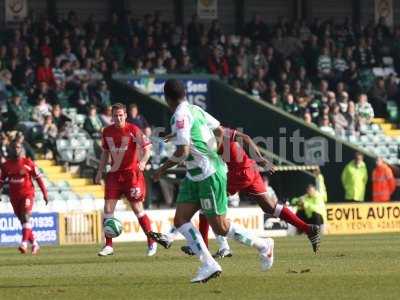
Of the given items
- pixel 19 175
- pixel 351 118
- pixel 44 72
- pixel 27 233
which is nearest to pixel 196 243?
pixel 27 233

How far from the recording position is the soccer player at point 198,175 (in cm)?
1370

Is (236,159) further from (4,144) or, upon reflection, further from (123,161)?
(4,144)

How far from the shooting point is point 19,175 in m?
22.7

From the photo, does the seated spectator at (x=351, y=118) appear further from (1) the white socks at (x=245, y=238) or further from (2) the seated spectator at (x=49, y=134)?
(1) the white socks at (x=245, y=238)

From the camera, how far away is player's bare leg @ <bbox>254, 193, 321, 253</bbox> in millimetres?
18375

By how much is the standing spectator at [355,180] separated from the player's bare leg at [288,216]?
14930 mm

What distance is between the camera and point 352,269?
1595cm

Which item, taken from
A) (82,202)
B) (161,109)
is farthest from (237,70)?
(82,202)

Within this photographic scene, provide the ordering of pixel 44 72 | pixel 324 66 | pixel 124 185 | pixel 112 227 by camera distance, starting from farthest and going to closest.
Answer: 1. pixel 324 66
2. pixel 44 72
3. pixel 124 185
4. pixel 112 227

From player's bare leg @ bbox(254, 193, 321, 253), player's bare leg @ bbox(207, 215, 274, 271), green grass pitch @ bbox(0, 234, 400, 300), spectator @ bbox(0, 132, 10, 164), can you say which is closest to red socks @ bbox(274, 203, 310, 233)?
player's bare leg @ bbox(254, 193, 321, 253)

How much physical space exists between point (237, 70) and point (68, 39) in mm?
5365

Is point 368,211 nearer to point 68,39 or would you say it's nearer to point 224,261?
point 68,39

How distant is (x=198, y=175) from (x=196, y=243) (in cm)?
69

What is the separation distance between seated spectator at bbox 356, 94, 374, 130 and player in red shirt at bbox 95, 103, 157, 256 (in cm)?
1806
